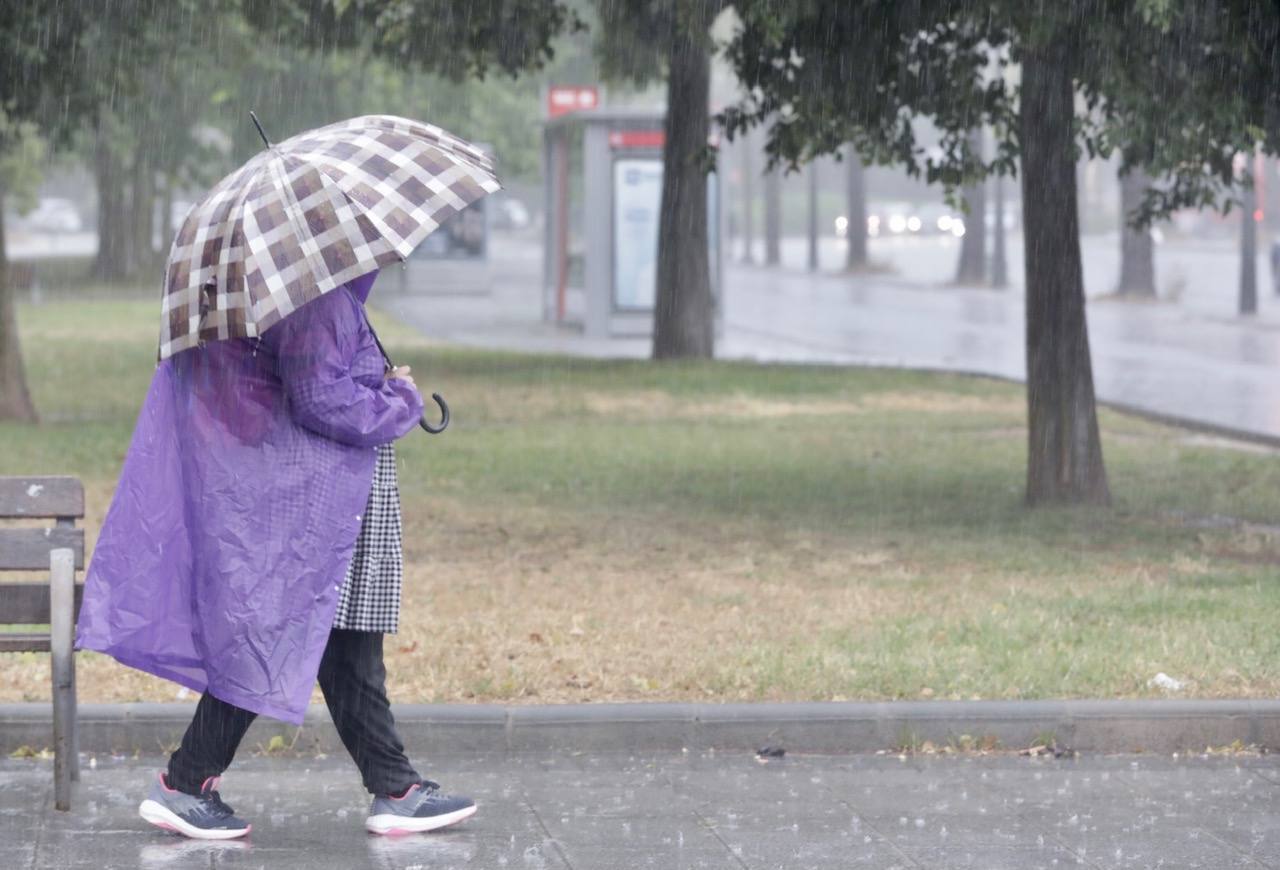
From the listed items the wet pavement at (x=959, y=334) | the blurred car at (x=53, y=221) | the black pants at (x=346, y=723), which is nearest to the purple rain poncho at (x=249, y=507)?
the black pants at (x=346, y=723)

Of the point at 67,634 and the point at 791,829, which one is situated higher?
the point at 67,634

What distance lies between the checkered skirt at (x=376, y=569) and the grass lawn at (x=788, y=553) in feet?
5.63

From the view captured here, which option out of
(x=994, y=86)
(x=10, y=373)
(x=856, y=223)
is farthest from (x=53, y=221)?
(x=994, y=86)

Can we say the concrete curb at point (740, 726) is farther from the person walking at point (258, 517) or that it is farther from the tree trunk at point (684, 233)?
the tree trunk at point (684, 233)

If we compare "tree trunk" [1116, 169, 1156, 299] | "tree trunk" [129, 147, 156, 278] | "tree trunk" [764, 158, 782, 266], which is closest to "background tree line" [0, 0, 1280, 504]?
"tree trunk" [1116, 169, 1156, 299]

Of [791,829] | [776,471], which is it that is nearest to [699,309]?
[776,471]

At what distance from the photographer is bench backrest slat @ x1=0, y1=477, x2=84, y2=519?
243 inches

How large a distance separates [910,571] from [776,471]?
4.28m

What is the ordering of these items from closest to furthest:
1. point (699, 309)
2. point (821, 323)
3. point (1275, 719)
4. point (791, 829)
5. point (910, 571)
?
point (791, 829) → point (1275, 719) → point (910, 571) → point (699, 309) → point (821, 323)

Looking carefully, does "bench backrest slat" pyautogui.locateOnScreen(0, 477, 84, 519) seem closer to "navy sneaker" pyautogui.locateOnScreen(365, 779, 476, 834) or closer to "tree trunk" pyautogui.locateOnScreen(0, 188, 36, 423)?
"navy sneaker" pyautogui.locateOnScreen(365, 779, 476, 834)

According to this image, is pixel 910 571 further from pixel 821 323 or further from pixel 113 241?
pixel 113 241

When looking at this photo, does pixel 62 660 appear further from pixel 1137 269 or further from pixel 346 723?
pixel 1137 269

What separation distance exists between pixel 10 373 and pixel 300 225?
41.0 ft

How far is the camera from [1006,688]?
23.8 ft
